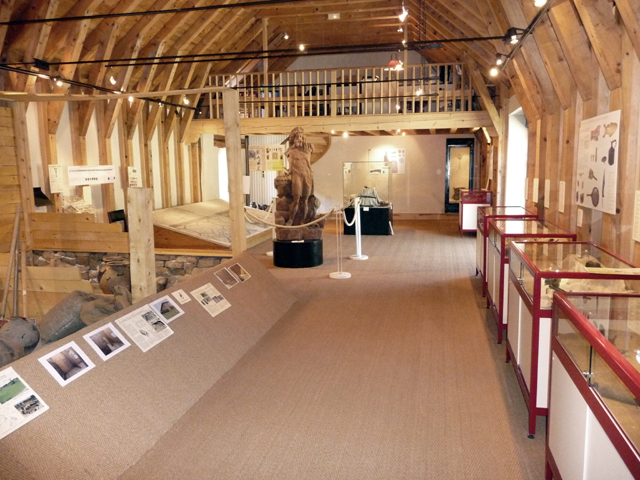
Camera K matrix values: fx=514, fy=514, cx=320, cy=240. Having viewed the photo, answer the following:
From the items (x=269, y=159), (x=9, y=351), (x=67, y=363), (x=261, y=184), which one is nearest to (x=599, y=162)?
(x=67, y=363)

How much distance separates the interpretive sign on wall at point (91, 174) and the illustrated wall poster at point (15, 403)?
7.41 meters

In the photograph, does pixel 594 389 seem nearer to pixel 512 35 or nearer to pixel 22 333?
pixel 22 333

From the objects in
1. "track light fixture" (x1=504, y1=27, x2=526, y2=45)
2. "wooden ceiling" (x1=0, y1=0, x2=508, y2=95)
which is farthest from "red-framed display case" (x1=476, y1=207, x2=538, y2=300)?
"wooden ceiling" (x1=0, y1=0, x2=508, y2=95)

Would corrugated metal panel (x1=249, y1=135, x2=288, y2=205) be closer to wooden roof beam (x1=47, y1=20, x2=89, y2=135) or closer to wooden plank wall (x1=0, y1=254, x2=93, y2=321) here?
wooden roof beam (x1=47, y1=20, x2=89, y2=135)

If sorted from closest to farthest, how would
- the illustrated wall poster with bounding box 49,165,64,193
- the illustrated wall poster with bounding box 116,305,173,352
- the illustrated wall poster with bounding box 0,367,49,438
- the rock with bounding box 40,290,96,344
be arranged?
the illustrated wall poster with bounding box 0,367,49,438 → the illustrated wall poster with bounding box 116,305,173,352 → the rock with bounding box 40,290,96,344 → the illustrated wall poster with bounding box 49,165,64,193

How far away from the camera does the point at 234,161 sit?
18.9 ft

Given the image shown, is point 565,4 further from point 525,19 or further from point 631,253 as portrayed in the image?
point 631,253

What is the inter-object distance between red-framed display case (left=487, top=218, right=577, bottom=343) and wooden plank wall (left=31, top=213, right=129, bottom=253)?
514 cm

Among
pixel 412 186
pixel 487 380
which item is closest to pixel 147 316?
pixel 487 380

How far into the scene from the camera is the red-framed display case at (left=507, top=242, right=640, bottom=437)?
9.50 feet

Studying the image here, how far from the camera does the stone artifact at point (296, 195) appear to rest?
8.83m

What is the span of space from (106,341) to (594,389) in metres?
2.85

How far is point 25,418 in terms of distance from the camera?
104 inches

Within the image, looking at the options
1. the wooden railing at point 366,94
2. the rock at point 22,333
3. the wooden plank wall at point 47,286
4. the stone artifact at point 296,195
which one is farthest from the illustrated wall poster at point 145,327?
the wooden railing at point 366,94
